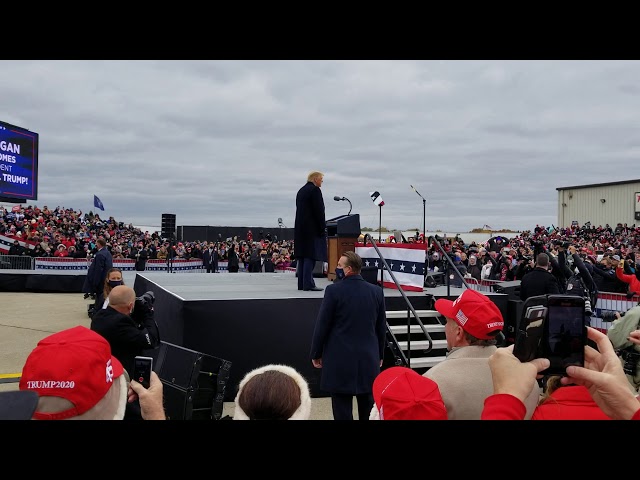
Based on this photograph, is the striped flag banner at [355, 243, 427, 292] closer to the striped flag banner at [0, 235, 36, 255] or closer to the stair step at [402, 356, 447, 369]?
the stair step at [402, 356, 447, 369]

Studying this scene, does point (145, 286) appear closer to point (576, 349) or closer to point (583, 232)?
point (576, 349)

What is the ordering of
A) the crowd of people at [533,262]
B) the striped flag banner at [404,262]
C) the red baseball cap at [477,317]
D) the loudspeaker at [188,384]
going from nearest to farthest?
the red baseball cap at [477,317], the loudspeaker at [188,384], the striped flag banner at [404,262], the crowd of people at [533,262]

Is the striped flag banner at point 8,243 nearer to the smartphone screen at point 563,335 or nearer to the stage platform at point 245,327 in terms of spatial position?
the stage platform at point 245,327

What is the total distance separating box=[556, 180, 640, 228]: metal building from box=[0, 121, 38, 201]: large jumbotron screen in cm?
4610

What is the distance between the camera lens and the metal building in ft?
154

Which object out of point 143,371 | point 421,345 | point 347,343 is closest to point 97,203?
point 421,345

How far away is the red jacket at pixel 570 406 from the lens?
5.72ft

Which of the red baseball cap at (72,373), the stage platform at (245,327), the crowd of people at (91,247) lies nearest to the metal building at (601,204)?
the crowd of people at (91,247)

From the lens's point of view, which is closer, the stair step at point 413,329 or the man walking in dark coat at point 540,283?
the stair step at point 413,329

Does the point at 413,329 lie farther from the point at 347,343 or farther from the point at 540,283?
the point at 347,343

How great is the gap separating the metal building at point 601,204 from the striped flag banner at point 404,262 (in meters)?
44.8

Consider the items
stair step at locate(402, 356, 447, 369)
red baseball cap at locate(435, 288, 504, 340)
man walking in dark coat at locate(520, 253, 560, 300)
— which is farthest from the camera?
man walking in dark coat at locate(520, 253, 560, 300)

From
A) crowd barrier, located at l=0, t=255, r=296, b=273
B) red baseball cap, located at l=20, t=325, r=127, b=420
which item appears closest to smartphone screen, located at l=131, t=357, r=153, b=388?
red baseball cap, located at l=20, t=325, r=127, b=420
